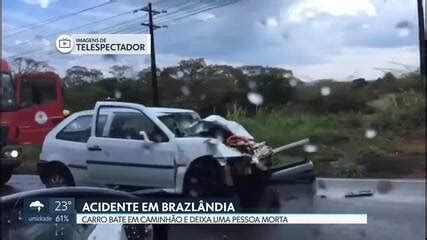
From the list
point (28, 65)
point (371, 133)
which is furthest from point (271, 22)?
point (28, 65)

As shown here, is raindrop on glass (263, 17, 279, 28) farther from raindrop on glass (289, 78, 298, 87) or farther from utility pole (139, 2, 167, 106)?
utility pole (139, 2, 167, 106)

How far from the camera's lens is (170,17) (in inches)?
131

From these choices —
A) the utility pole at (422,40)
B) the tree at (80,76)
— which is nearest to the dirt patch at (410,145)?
the utility pole at (422,40)

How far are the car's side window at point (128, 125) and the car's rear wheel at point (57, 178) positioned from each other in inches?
8.9

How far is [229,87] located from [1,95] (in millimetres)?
964

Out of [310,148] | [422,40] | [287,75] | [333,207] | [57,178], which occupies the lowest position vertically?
[333,207]

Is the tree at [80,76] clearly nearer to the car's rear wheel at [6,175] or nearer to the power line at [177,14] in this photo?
the power line at [177,14]

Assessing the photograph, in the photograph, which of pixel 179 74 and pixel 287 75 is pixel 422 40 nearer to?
pixel 287 75

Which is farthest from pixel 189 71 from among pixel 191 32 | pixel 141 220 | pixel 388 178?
pixel 388 178

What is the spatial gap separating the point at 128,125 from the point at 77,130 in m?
0.22

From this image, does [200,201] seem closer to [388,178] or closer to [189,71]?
[189,71]

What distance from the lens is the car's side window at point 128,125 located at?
10.9 ft

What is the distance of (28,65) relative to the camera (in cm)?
333

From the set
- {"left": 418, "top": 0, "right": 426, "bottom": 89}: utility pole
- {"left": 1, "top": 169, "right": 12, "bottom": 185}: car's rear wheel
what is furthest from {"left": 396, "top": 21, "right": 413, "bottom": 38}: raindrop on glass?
{"left": 1, "top": 169, "right": 12, "bottom": 185}: car's rear wheel
